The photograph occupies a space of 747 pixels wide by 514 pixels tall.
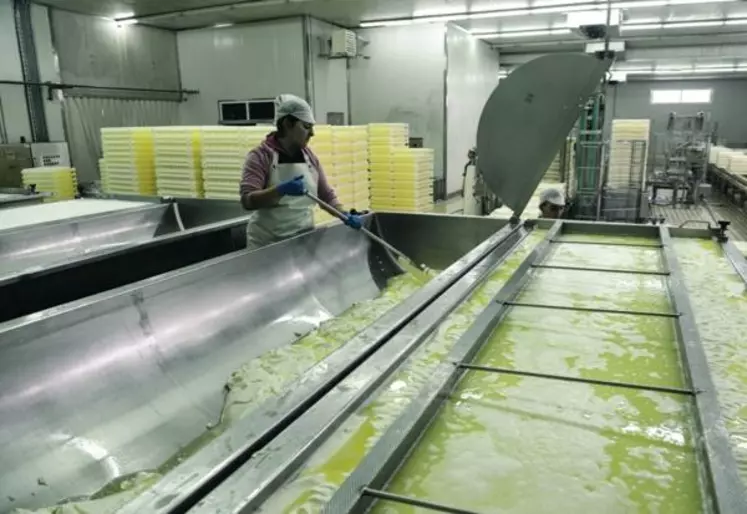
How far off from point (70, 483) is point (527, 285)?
1.58 metres

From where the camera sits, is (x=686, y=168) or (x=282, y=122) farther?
(x=686, y=168)

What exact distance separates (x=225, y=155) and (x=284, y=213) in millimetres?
2297

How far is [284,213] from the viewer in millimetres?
2904

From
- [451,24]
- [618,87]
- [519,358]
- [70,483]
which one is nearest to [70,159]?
[451,24]

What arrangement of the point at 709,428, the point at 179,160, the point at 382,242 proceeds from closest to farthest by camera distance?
the point at 709,428 → the point at 382,242 → the point at 179,160

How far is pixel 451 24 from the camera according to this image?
7.73m

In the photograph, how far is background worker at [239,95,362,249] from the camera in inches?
106

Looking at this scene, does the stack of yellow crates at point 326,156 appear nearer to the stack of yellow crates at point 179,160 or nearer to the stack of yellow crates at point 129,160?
the stack of yellow crates at point 179,160

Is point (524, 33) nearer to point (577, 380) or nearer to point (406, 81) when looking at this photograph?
point (406, 81)

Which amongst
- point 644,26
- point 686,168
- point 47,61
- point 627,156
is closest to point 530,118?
point 47,61

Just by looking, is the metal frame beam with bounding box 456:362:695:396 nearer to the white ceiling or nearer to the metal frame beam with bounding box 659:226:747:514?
the metal frame beam with bounding box 659:226:747:514

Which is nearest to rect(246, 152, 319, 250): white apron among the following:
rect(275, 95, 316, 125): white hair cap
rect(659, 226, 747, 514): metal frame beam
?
rect(275, 95, 316, 125): white hair cap

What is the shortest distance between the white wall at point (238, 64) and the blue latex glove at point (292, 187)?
501 cm

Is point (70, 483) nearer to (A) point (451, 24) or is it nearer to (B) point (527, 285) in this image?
(B) point (527, 285)
